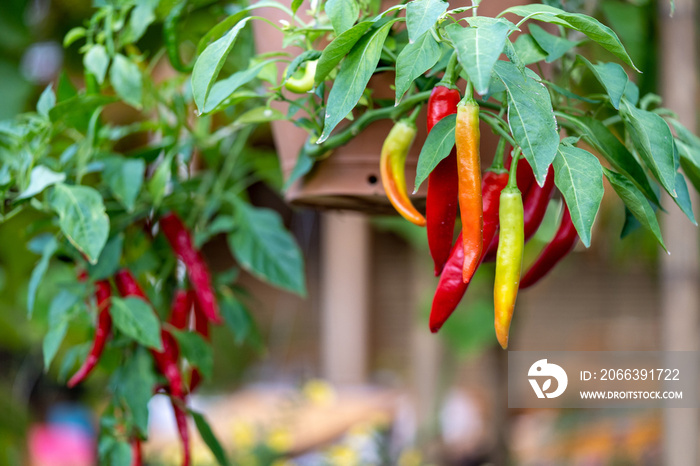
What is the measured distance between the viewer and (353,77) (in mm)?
403

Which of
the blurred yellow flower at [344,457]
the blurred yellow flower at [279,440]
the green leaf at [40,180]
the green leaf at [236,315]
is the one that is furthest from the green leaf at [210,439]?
the blurred yellow flower at [279,440]

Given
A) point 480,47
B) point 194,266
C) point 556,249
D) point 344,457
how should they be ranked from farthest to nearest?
point 344,457 → point 194,266 → point 556,249 → point 480,47

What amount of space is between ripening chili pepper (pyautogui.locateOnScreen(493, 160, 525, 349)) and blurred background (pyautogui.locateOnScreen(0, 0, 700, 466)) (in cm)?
43

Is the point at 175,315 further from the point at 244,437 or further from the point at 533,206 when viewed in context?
the point at 244,437

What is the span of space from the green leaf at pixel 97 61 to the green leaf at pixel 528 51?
40 cm

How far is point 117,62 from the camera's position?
26.5 inches

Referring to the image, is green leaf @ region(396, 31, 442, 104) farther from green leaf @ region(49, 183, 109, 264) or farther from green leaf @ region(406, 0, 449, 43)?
green leaf @ region(49, 183, 109, 264)

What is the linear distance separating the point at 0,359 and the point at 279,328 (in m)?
1.46

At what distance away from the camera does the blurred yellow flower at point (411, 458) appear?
5.61 ft

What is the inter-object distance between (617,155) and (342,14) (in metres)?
0.22

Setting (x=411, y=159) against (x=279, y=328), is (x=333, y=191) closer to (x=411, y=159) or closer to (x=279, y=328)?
(x=411, y=159)

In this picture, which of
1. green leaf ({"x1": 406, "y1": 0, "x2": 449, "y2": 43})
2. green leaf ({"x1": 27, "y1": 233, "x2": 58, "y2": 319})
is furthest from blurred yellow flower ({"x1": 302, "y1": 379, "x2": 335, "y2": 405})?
green leaf ({"x1": 406, "y1": 0, "x2": 449, "y2": 43})

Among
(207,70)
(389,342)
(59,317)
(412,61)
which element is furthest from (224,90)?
(389,342)

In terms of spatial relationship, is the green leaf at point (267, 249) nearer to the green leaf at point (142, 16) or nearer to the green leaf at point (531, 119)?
the green leaf at point (142, 16)
